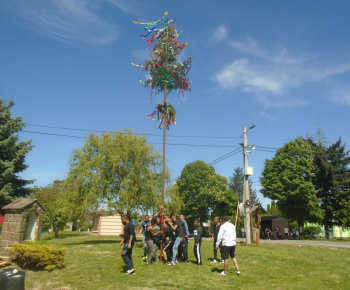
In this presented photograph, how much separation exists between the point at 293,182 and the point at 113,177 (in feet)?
81.6

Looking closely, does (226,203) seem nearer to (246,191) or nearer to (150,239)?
(246,191)

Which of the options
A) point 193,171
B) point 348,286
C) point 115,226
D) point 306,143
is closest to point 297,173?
point 306,143

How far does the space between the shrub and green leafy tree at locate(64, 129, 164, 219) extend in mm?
8640

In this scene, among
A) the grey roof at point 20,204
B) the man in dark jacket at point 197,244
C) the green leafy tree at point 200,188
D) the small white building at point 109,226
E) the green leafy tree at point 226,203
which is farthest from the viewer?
the green leafy tree at point 200,188

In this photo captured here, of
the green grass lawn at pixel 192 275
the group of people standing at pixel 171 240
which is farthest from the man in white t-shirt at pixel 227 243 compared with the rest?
the group of people standing at pixel 171 240

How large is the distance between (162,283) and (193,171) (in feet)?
128

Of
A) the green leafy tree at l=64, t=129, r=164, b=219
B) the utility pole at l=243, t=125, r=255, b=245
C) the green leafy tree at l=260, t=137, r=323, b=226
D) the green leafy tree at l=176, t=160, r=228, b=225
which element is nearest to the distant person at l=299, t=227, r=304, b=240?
the green leafy tree at l=260, t=137, r=323, b=226

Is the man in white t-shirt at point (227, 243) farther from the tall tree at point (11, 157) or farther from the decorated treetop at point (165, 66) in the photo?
the tall tree at point (11, 157)

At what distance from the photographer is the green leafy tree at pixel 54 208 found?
20447 mm

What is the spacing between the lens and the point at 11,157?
25.0 meters

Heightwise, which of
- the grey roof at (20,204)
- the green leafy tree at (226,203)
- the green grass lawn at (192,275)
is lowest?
the green grass lawn at (192,275)

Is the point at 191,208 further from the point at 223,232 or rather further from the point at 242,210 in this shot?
the point at 223,232

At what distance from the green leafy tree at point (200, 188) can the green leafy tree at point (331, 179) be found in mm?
13011

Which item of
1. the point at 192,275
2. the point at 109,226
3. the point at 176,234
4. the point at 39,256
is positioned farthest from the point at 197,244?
the point at 109,226
